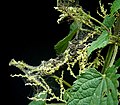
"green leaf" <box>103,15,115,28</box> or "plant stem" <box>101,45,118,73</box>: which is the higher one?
"green leaf" <box>103,15,115,28</box>

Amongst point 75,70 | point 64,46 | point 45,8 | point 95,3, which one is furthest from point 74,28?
point 45,8

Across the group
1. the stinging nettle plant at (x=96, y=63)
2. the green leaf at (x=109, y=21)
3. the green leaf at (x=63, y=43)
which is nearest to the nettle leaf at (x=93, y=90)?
the stinging nettle plant at (x=96, y=63)

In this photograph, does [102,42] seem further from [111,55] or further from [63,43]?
[63,43]

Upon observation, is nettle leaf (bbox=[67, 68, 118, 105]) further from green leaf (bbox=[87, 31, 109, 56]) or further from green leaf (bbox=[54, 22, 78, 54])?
green leaf (bbox=[54, 22, 78, 54])

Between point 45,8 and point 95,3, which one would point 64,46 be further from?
point 45,8

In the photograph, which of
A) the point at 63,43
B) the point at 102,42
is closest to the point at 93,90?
the point at 102,42

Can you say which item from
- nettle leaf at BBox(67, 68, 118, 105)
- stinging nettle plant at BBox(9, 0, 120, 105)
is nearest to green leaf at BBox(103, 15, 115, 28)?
stinging nettle plant at BBox(9, 0, 120, 105)

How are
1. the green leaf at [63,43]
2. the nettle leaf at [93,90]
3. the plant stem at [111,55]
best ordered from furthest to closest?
the green leaf at [63,43]
the plant stem at [111,55]
the nettle leaf at [93,90]

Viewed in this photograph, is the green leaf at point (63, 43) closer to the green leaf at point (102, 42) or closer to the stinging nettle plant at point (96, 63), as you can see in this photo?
the stinging nettle plant at point (96, 63)
